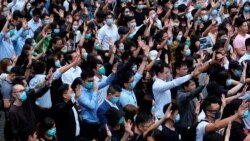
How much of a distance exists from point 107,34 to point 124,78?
3866 millimetres

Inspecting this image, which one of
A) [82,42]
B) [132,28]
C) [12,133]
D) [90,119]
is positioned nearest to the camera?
[12,133]

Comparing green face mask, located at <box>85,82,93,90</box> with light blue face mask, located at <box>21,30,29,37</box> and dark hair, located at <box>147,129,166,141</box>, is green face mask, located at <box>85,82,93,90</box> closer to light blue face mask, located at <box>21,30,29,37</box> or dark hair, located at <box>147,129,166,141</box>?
dark hair, located at <box>147,129,166,141</box>

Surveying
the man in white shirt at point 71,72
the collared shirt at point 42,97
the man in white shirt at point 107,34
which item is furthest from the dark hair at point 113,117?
the man in white shirt at point 107,34

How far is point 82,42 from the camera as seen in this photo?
11.7 meters

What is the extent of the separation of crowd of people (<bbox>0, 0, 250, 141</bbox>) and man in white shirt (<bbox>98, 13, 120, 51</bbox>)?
0.07 feet

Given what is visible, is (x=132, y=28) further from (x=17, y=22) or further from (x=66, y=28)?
(x=17, y=22)

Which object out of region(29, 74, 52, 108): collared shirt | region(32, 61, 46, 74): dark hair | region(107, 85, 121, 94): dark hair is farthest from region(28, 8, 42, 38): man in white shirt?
region(107, 85, 121, 94): dark hair

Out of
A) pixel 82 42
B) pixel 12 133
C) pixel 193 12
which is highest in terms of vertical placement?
pixel 12 133

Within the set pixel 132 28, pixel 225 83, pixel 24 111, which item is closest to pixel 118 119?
pixel 24 111

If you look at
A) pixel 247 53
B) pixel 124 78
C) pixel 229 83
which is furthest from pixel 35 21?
pixel 229 83

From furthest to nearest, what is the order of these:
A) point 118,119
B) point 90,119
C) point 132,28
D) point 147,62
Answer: point 132,28 < point 147,62 < point 90,119 < point 118,119

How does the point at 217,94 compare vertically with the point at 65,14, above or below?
above

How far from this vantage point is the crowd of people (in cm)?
768

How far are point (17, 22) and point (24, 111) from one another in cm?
463
